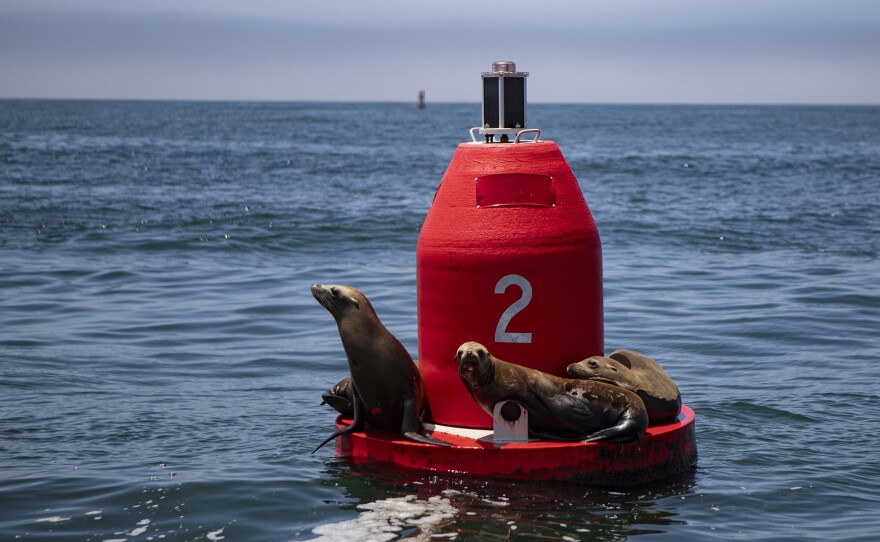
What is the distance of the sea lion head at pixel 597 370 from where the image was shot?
711 centimetres

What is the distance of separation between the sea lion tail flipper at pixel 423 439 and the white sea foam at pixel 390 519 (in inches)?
12.6

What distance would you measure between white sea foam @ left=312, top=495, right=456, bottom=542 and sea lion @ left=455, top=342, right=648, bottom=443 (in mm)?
657

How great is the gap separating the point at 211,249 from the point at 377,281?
4.47 m

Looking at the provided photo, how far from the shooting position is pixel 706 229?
22688 mm

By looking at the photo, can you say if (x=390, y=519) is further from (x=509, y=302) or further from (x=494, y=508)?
(x=509, y=302)

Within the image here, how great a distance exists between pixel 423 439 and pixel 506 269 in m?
1.10

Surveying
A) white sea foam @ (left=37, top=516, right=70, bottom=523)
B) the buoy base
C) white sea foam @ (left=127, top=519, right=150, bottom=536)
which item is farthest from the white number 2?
white sea foam @ (left=37, top=516, right=70, bottom=523)

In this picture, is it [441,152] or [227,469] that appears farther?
[441,152]

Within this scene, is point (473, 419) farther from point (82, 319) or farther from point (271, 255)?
point (271, 255)

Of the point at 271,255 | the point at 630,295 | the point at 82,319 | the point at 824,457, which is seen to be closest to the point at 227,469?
the point at 824,457

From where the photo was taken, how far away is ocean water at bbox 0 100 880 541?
6828 millimetres

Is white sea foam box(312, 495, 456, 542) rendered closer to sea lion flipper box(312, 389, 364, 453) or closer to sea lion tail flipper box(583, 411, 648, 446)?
sea lion flipper box(312, 389, 364, 453)

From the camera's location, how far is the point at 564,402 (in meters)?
6.97

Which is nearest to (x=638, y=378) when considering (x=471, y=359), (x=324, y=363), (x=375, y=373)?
(x=471, y=359)
